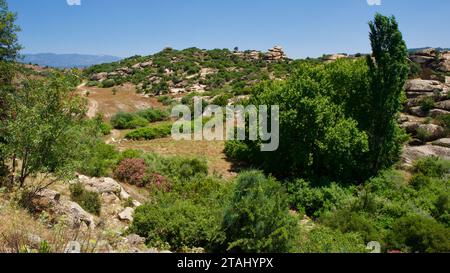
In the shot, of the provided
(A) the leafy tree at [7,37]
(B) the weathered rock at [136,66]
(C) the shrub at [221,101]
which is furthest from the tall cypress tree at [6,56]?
(B) the weathered rock at [136,66]

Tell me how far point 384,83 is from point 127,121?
20817 mm

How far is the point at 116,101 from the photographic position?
128 feet

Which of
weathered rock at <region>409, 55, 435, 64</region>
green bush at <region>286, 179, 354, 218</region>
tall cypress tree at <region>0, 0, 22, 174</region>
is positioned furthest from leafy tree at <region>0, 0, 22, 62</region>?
weathered rock at <region>409, 55, 435, 64</region>

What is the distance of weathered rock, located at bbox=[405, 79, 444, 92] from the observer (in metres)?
32.7

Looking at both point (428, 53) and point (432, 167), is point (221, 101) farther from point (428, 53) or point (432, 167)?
point (428, 53)

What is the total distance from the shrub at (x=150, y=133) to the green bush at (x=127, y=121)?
296 centimetres

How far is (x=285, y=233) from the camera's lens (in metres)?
9.97

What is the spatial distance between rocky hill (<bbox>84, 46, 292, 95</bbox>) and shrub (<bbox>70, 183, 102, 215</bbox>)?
99.6 feet

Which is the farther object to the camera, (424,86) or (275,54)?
(275,54)

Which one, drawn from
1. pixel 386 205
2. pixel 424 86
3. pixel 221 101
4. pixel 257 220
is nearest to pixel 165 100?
pixel 221 101

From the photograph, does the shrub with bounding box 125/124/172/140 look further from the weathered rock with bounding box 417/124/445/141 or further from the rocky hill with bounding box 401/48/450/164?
the weathered rock with bounding box 417/124/445/141
